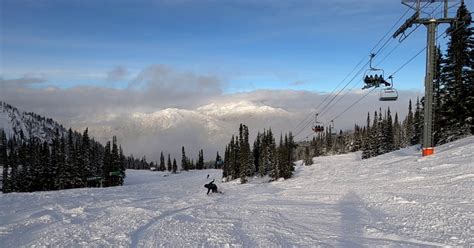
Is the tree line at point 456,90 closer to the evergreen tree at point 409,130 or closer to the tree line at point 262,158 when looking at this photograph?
the tree line at point 262,158

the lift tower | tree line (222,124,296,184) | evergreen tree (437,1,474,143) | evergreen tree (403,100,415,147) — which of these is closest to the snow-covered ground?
the lift tower

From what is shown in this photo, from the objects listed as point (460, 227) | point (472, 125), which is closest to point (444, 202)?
point (460, 227)

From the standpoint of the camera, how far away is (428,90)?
90.5ft

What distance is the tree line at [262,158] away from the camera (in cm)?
5588

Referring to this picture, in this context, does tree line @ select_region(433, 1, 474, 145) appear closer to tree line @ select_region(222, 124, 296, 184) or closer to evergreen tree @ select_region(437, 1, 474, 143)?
evergreen tree @ select_region(437, 1, 474, 143)

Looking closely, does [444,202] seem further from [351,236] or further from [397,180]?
[397,180]

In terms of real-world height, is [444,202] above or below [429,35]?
below

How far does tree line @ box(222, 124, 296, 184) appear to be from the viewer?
183ft

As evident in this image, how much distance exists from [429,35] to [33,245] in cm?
2922

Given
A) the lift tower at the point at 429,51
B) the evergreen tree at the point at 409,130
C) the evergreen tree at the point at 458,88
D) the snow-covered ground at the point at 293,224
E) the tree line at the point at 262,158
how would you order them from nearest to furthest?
the snow-covered ground at the point at 293,224
the lift tower at the point at 429,51
the evergreen tree at the point at 458,88
the tree line at the point at 262,158
the evergreen tree at the point at 409,130

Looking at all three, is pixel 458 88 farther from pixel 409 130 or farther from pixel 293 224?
pixel 409 130

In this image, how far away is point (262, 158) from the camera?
74375 mm

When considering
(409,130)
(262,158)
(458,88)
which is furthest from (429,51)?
(409,130)

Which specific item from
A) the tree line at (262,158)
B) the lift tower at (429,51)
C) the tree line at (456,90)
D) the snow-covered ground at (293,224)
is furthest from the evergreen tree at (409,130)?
the snow-covered ground at (293,224)
